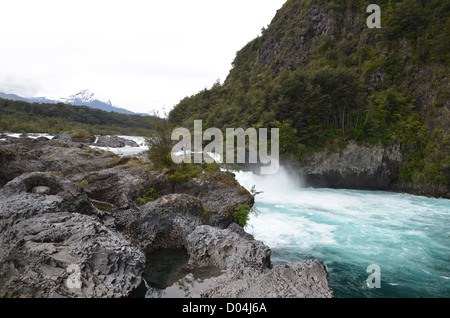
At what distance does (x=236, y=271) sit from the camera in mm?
5402

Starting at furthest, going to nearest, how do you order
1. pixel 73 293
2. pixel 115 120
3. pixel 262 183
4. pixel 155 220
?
pixel 115 120 < pixel 262 183 < pixel 155 220 < pixel 73 293

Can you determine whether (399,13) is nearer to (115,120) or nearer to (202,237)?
(202,237)

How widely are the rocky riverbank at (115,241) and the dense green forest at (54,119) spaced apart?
23.6m

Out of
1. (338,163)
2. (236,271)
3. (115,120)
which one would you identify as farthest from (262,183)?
(115,120)

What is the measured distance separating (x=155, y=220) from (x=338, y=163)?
71.2 ft

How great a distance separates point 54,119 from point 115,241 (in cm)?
7173

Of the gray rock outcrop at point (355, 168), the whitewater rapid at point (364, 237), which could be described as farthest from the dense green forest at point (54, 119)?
the whitewater rapid at point (364, 237)

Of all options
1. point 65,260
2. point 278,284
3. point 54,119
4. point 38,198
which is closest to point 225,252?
point 278,284

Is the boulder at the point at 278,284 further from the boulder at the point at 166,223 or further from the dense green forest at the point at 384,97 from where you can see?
the dense green forest at the point at 384,97

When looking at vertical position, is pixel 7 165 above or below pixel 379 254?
above

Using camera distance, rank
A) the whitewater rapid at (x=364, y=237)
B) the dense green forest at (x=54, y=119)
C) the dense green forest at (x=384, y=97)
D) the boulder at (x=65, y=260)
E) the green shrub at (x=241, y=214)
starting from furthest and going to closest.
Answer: the dense green forest at (x=54, y=119)
the dense green forest at (x=384, y=97)
the green shrub at (x=241, y=214)
the whitewater rapid at (x=364, y=237)
the boulder at (x=65, y=260)

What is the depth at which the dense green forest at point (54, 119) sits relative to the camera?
1903 inches

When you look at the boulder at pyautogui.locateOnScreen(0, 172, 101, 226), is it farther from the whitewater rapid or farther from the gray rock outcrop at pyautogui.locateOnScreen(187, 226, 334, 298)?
the whitewater rapid
